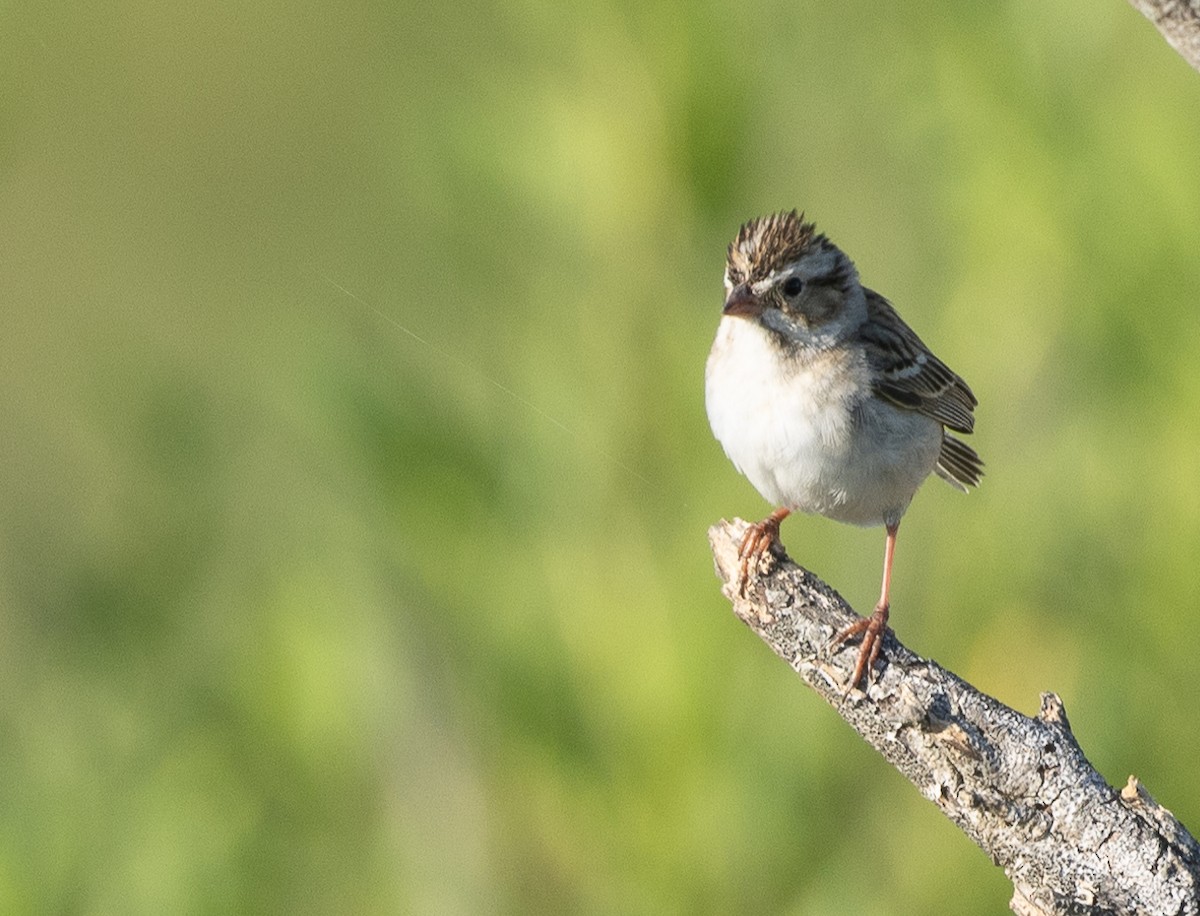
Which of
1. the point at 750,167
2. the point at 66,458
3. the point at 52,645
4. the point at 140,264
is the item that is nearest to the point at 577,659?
the point at 750,167

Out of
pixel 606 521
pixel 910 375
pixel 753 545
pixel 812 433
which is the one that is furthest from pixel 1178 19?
pixel 606 521

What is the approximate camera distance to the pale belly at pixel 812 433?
113 inches

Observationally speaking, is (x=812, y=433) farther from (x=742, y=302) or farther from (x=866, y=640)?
(x=866, y=640)

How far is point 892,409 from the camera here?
3.08m

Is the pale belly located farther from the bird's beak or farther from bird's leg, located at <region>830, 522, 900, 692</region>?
bird's leg, located at <region>830, 522, 900, 692</region>

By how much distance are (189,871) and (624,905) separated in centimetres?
79

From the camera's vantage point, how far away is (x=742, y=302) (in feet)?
9.08

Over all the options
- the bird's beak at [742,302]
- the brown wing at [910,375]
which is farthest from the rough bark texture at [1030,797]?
the brown wing at [910,375]

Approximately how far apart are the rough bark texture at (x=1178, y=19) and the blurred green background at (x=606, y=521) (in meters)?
1.70

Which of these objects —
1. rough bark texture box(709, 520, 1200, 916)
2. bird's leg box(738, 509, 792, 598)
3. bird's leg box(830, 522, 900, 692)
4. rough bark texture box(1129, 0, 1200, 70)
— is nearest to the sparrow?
bird's leg box(738, 509, 792, 598)

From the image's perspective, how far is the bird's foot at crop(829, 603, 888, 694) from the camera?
6.51 ft

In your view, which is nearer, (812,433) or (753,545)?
(753,545)

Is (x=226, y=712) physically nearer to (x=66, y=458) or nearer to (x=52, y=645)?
(x=52, y=645)

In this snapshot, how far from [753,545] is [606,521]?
0.93 m
